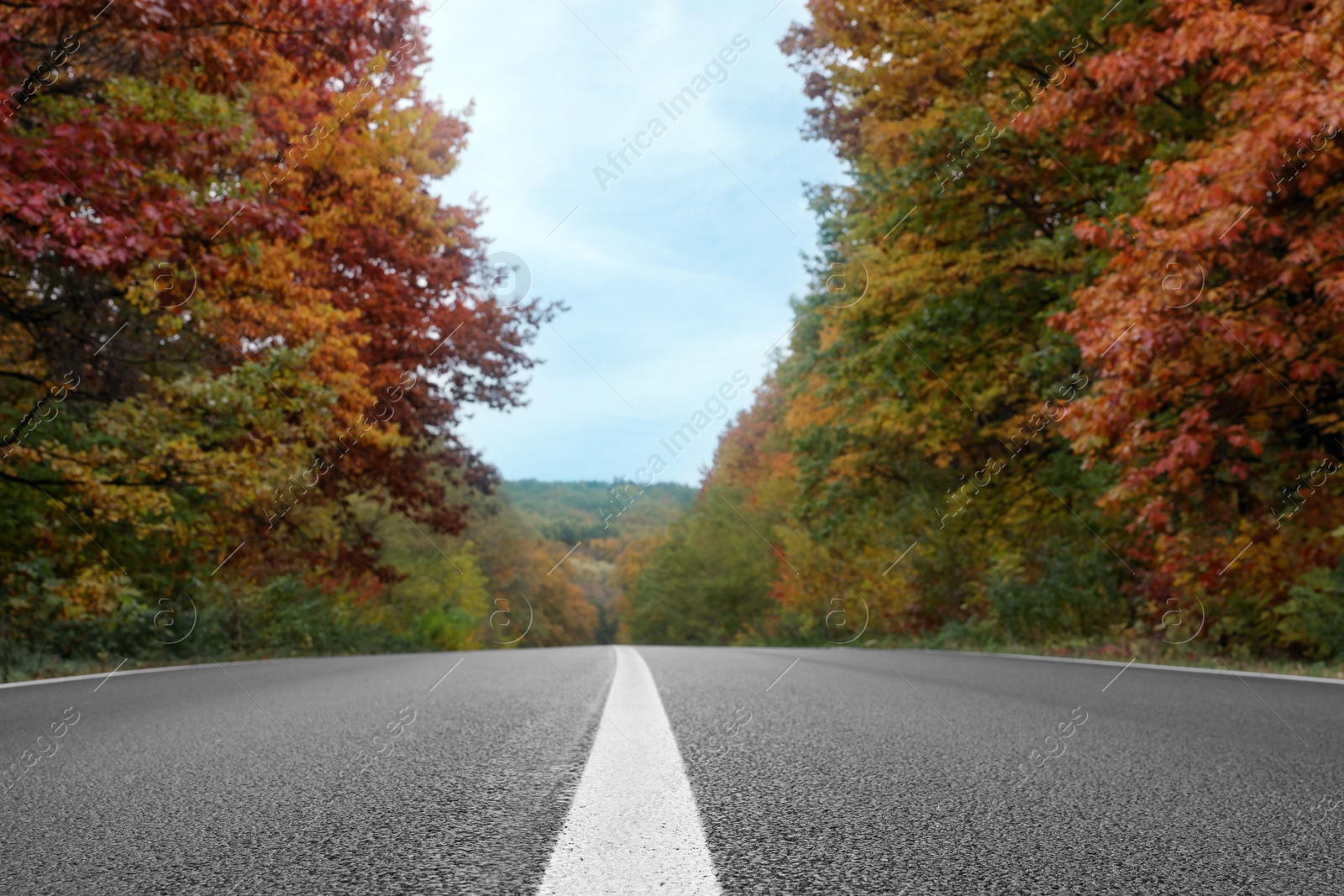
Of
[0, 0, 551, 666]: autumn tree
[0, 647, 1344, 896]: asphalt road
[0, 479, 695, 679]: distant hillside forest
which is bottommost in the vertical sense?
[0, 647, 1344, 896]: asphalt road

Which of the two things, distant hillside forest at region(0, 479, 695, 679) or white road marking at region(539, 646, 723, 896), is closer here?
white road marking at region(539, 646, 723, 896)

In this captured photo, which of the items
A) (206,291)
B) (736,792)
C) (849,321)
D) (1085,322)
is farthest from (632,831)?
(849,321)

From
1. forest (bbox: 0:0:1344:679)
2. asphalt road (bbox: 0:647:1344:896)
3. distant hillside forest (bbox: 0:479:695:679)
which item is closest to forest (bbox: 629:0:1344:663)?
forest (bbox: 0:0:1344:679)

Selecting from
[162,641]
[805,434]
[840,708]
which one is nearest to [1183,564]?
[840,708]

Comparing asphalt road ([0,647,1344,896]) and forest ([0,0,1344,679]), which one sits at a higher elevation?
forest ([0,0,1344,679])

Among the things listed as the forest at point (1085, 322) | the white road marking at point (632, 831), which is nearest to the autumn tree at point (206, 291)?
the white road marking at point (632, 831)

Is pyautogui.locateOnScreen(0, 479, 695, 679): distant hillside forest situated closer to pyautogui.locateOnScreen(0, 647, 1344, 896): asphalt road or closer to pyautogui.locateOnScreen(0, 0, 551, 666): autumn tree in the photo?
pyautogui.locateOnScreen(0, 0, 551, 666): autumn tree

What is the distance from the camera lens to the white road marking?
1807 mm

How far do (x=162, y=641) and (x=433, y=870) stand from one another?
36.8ft

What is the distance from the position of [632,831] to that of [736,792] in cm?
60

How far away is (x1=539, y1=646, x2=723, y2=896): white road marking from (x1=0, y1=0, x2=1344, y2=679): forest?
6036 millimetres

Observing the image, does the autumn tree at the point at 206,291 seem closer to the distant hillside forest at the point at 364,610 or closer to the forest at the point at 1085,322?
the distant hillside forest at the point at 364,610

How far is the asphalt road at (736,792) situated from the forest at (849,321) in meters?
4.20

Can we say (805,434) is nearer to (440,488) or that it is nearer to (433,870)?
(440,488)
